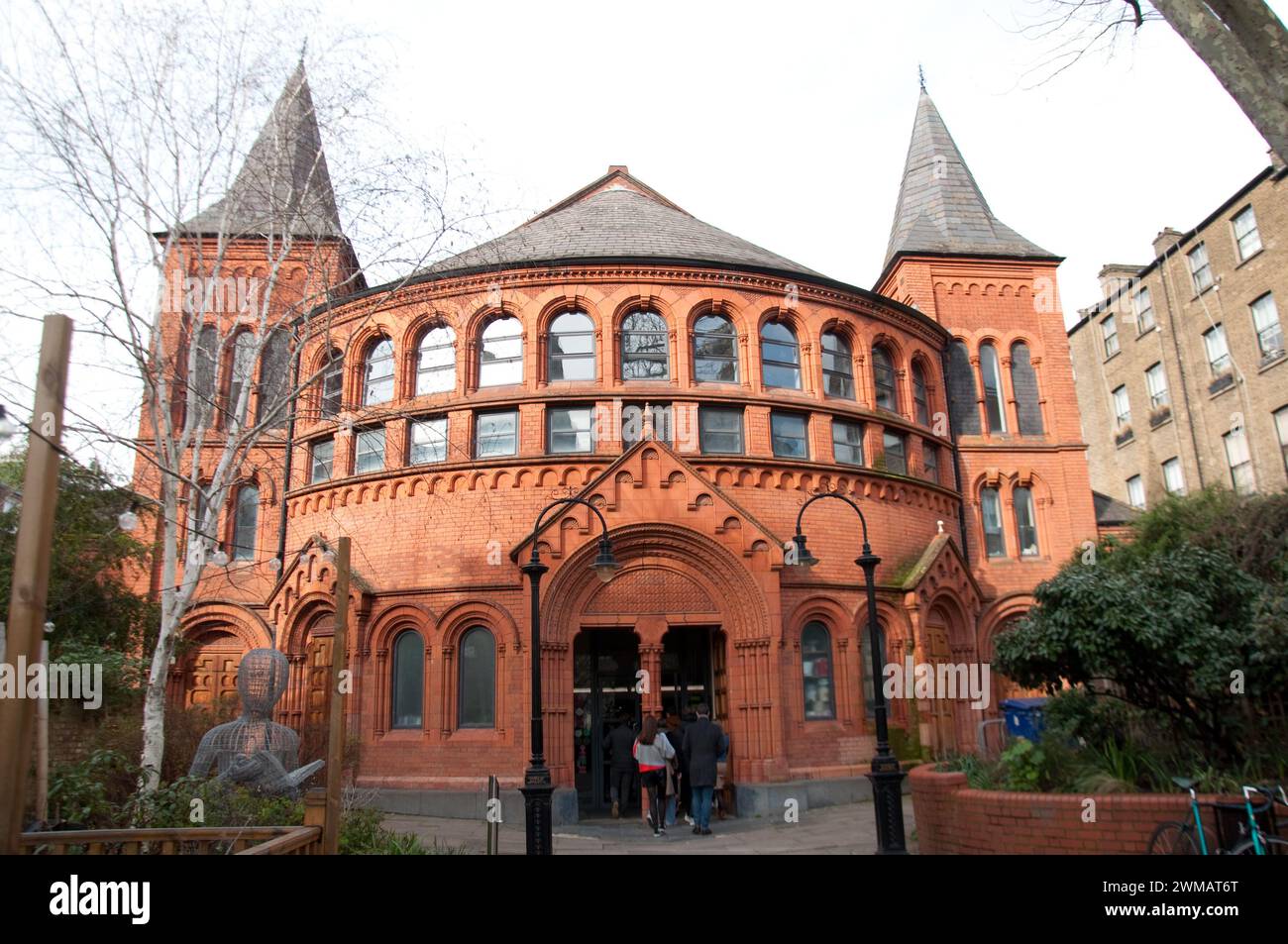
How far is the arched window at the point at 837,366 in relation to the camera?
19922mm

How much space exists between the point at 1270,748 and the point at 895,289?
18.1 metres

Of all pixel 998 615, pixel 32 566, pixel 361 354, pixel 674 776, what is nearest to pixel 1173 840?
pixel 674 776

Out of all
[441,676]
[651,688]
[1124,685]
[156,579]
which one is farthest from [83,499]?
[1124,685]

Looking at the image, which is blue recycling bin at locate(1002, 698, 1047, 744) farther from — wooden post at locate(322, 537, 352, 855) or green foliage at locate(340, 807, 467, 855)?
wooden post at locate(322, 537, 352, 855)

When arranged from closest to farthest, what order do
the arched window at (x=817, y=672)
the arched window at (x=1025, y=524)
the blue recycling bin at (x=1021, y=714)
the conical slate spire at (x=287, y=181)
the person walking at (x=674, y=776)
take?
1. the conical slate spire at (x=287, y=181)
2. the person walking at (x=674, y=776)
3. the blue recycling bin at (x=1021, y=714)
4. the arched window at (x=817, y=672)
5. the arched window at (x=1025, y=524)

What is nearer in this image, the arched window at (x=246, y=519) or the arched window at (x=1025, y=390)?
the arched window at (x=246, y=519)

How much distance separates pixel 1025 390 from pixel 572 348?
13901 millimetres

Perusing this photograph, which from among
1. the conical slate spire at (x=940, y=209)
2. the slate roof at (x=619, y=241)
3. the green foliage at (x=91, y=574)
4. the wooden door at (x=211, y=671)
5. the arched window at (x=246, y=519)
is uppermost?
the conical slate spire at (x=940, y=209)

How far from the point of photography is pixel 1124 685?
10336mm

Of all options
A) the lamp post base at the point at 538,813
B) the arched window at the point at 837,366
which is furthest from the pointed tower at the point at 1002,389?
the lamp post base at the point at 538,813

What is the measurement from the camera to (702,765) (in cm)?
1353

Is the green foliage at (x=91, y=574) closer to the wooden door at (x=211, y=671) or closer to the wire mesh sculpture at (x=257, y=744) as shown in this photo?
the wooden door at (x=211, y=671)

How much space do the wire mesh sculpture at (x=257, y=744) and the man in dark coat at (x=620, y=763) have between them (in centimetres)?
606

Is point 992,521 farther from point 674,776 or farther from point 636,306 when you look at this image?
point 674,776
